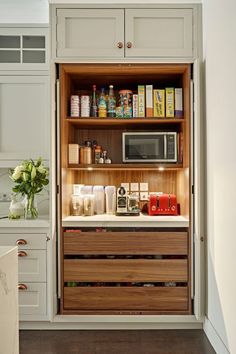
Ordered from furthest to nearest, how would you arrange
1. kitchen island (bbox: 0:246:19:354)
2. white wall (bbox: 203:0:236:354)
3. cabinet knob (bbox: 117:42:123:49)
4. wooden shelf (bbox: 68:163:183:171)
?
wooden shelf (bbox: 68:163:183:171), cabinet knob (bbox: 117:42:123:49), white wall (bbox: 203:0:236:354), kitchen island (bbox: 0:246:19:354)

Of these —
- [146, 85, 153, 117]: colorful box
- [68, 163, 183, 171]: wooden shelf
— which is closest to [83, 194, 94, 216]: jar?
[68, 163, 183, 171]: wooden shelf

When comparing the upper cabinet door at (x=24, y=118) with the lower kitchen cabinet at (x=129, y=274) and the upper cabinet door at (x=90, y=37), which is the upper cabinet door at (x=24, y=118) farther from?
the lower kitchen cabinet at (x=129, y=274)

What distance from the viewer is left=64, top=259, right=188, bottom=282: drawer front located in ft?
9.03

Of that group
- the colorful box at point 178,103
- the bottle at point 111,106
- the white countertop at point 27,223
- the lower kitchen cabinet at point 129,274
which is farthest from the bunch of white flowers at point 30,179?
the colorful box at point 178,103

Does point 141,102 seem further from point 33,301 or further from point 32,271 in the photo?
point 33,301

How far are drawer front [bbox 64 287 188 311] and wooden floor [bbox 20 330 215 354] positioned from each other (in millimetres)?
186

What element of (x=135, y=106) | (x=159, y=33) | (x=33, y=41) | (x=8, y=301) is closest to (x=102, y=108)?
(x=135, y=106)

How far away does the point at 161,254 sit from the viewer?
2758 mm

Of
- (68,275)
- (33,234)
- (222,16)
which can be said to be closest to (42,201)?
(33,234)

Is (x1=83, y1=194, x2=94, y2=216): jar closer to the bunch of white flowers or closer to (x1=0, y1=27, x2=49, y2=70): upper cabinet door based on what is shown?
the bunch of white flowers

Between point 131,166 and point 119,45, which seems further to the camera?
point 131,166

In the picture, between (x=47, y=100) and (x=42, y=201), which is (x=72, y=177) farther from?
(x=47, y=100)

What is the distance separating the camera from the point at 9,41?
3197 mm

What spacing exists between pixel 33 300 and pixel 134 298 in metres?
0.78
